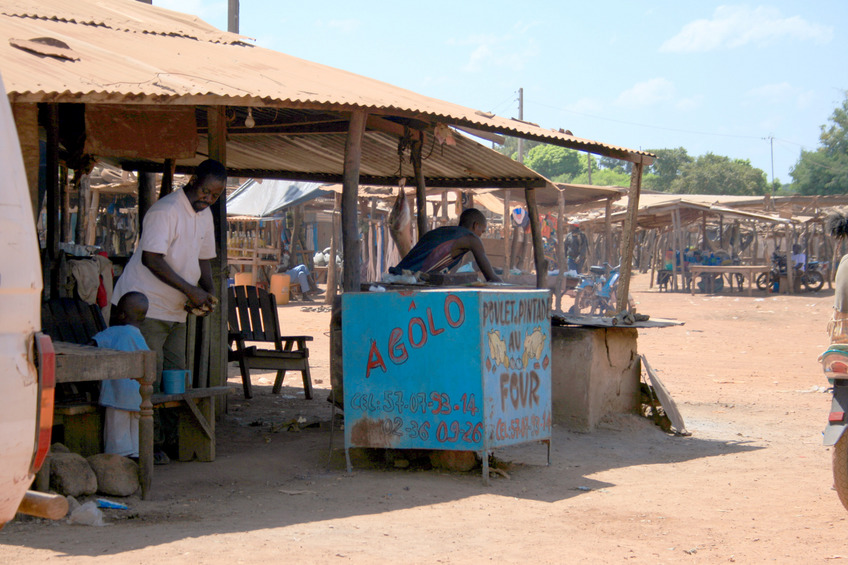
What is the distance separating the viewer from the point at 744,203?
92.9ft

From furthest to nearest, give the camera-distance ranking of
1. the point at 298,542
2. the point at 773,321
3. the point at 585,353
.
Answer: the point at 773,321
the point at 585,353
the point at 298,542

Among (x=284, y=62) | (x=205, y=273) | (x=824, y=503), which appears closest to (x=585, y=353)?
(x=824, y=503)

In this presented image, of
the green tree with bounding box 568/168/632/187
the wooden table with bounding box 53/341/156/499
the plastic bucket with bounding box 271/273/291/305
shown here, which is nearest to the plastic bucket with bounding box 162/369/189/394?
the wooden table with bounding box 53/341/156/499

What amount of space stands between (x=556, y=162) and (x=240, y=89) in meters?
81.9

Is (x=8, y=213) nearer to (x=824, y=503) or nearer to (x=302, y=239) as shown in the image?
(x=824, y=503)

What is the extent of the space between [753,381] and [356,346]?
7055 millimetres

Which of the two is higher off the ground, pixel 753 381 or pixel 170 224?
pixel 170 224

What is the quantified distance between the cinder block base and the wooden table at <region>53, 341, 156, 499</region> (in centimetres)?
383

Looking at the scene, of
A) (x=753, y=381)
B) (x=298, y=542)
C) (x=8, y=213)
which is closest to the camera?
(x=8, y=213)

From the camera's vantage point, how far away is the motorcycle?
4.38 meters

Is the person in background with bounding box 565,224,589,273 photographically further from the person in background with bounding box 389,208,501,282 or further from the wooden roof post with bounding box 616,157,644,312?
the person in background with bounding box 389,208,501,282

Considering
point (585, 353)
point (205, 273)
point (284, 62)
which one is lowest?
point (585, 353)

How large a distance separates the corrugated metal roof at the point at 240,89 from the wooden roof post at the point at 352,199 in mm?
313

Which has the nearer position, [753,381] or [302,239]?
[753,381]
